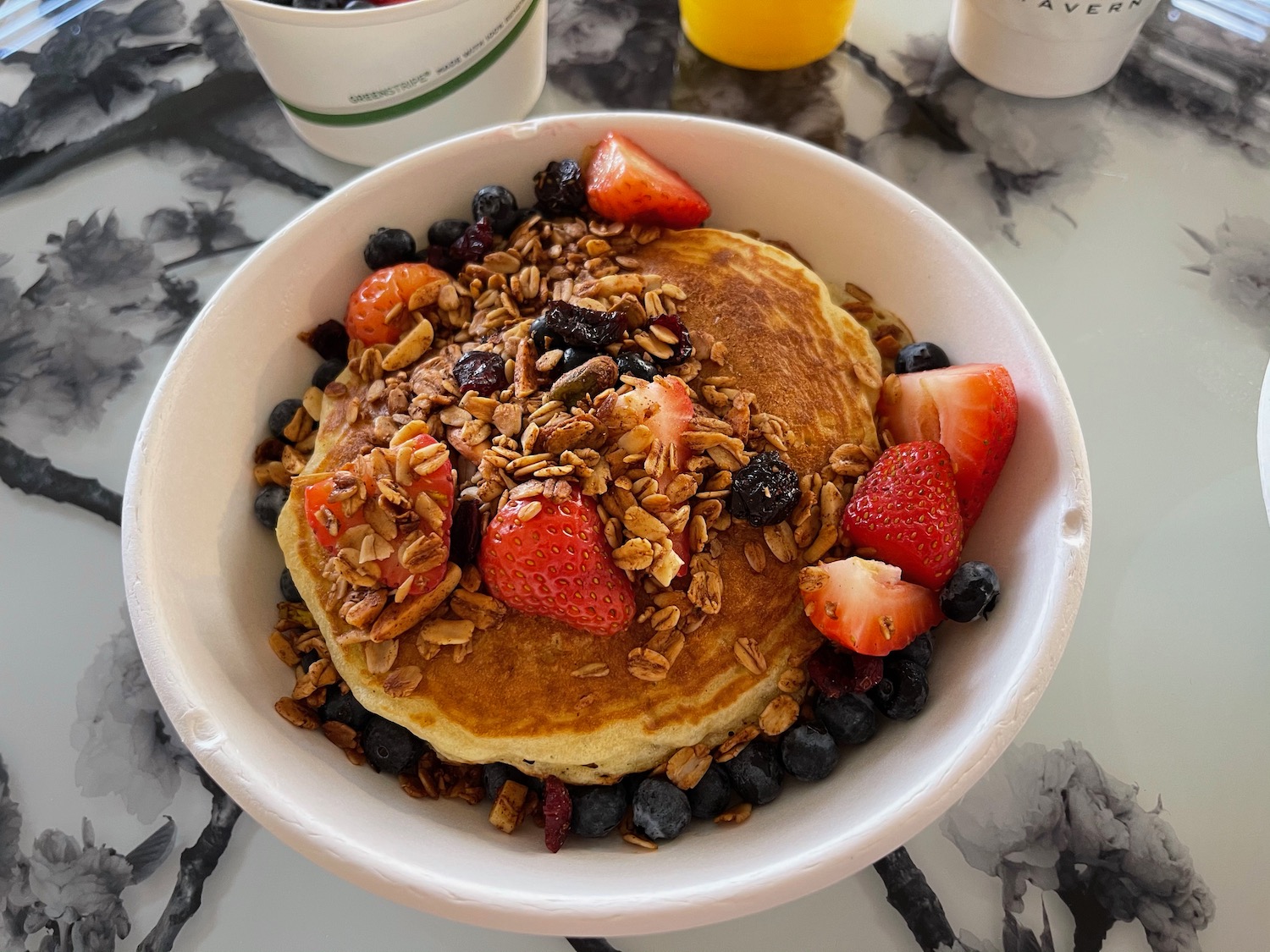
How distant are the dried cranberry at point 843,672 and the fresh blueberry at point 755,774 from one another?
100mm

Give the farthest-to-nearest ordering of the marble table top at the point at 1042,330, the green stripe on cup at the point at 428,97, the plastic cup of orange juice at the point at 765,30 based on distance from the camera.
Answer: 1. the plastic cup of orange juice at the point at 765,30
2. the green stripe on cup at the point at 428,97
3. the marble table top at the point at 1042,330

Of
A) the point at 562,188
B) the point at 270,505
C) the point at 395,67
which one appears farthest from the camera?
the point at 395,67

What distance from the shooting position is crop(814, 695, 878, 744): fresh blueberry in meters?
1.03

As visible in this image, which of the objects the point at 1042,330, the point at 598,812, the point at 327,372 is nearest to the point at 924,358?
the point at 1042,330

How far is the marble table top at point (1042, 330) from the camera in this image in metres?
1.13

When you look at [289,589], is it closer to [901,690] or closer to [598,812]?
[598,812]

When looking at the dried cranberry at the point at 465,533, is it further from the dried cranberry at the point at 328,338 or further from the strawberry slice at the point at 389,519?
the dried cranberry at the point at 328,338

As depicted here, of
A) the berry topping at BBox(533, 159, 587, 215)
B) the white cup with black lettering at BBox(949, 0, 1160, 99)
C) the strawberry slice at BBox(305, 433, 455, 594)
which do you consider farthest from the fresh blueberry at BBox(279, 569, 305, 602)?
the white cup with black lettering at BBox(949, 0, 1160, 99)

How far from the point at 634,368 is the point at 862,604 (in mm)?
375

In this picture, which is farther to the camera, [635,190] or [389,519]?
[635,190]

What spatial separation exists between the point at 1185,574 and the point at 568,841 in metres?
0.91

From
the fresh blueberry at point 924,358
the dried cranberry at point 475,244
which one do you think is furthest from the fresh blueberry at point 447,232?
the fresh blueberry at point 924,358

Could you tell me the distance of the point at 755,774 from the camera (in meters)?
1.03

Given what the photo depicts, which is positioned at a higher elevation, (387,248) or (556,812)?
(387,248)
